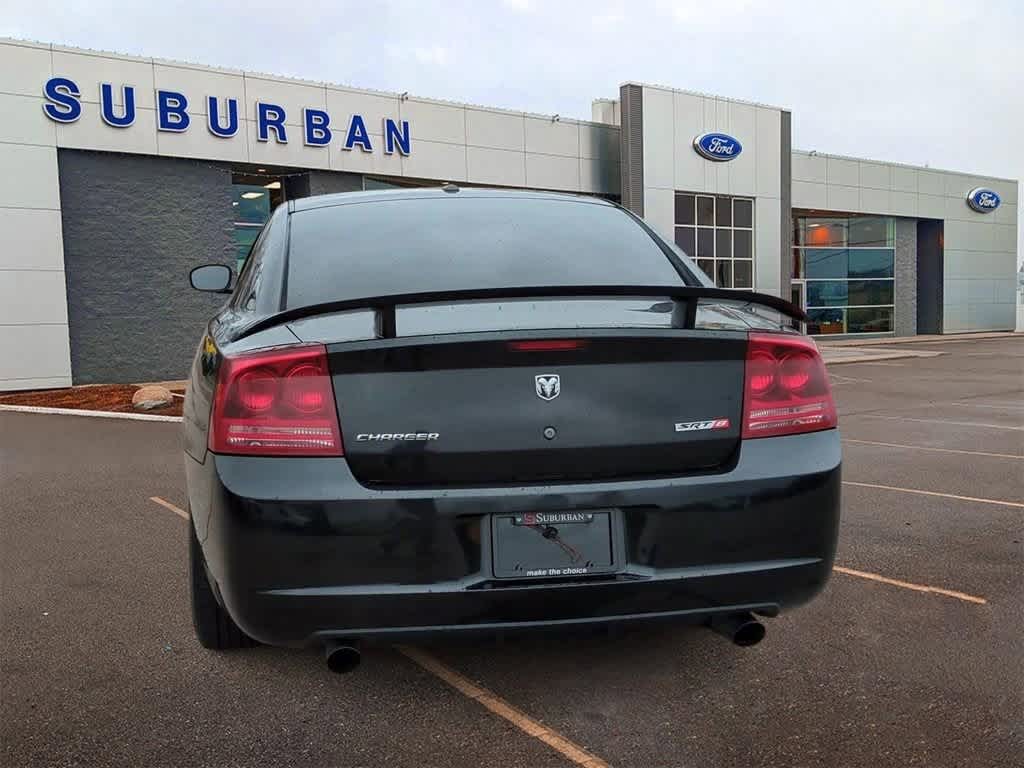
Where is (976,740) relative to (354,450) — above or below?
below

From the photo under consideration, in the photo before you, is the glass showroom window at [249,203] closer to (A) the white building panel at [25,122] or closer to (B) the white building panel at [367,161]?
(B) the white building panel at [367,161]

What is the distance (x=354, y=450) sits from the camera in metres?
2.36

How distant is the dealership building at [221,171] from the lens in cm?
1773

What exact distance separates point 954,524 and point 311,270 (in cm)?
415

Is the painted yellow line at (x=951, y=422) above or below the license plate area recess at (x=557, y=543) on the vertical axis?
below

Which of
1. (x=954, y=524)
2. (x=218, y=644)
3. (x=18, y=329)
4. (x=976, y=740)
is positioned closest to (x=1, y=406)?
(x=18, y=329)

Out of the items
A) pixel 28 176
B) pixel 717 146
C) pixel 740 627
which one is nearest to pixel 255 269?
pixel 740 627

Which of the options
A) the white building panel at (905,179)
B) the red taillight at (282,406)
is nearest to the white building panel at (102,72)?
the red taillight at (282,406)

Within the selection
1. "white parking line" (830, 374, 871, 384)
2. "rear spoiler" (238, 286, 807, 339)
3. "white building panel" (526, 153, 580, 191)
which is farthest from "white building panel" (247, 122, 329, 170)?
"rear spoiler" (238, 286, 807, 339)

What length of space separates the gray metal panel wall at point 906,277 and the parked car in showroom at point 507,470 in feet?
122

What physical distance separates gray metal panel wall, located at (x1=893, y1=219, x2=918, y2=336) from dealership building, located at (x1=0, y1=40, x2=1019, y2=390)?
6.29 meters

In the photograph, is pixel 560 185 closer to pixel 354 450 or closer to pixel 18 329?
pixel 18 329

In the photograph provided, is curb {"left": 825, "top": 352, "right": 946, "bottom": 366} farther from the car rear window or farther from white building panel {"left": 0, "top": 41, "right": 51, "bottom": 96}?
the car rear window

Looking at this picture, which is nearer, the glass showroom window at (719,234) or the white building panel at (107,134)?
the white building panel at (107,134)
